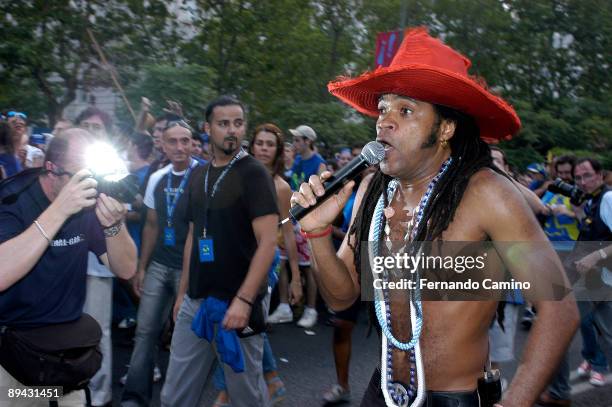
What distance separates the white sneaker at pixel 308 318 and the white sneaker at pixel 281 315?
0.55 feet

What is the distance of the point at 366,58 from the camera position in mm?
23203

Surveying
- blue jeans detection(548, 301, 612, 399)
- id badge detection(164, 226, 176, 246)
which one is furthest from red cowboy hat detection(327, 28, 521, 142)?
blue jeans detection(548, 301, 612, 399)

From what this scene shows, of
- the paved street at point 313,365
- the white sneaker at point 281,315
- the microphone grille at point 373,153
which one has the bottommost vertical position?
the white sneaker at point 281,315

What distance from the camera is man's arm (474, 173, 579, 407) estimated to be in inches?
88.5

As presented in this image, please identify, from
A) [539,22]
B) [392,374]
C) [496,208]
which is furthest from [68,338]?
[539,22]

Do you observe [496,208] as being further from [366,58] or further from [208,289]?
[366,58]

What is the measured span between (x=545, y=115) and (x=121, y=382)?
610 inches

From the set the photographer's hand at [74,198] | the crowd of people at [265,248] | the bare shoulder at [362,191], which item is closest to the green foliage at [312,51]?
the crowd of people at [265,248]

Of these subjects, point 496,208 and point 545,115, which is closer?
point 496,208

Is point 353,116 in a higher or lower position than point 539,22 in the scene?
lower

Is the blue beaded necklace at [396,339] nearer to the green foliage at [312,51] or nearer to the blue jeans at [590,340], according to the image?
the blue jeans at [590,340]

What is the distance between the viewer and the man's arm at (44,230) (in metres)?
2.80

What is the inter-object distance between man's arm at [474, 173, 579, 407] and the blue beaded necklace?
241 mm

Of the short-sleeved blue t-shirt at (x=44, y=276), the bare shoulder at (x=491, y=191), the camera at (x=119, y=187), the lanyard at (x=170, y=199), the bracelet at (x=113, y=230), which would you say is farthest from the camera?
the lanyard at (x=170, y=199)
